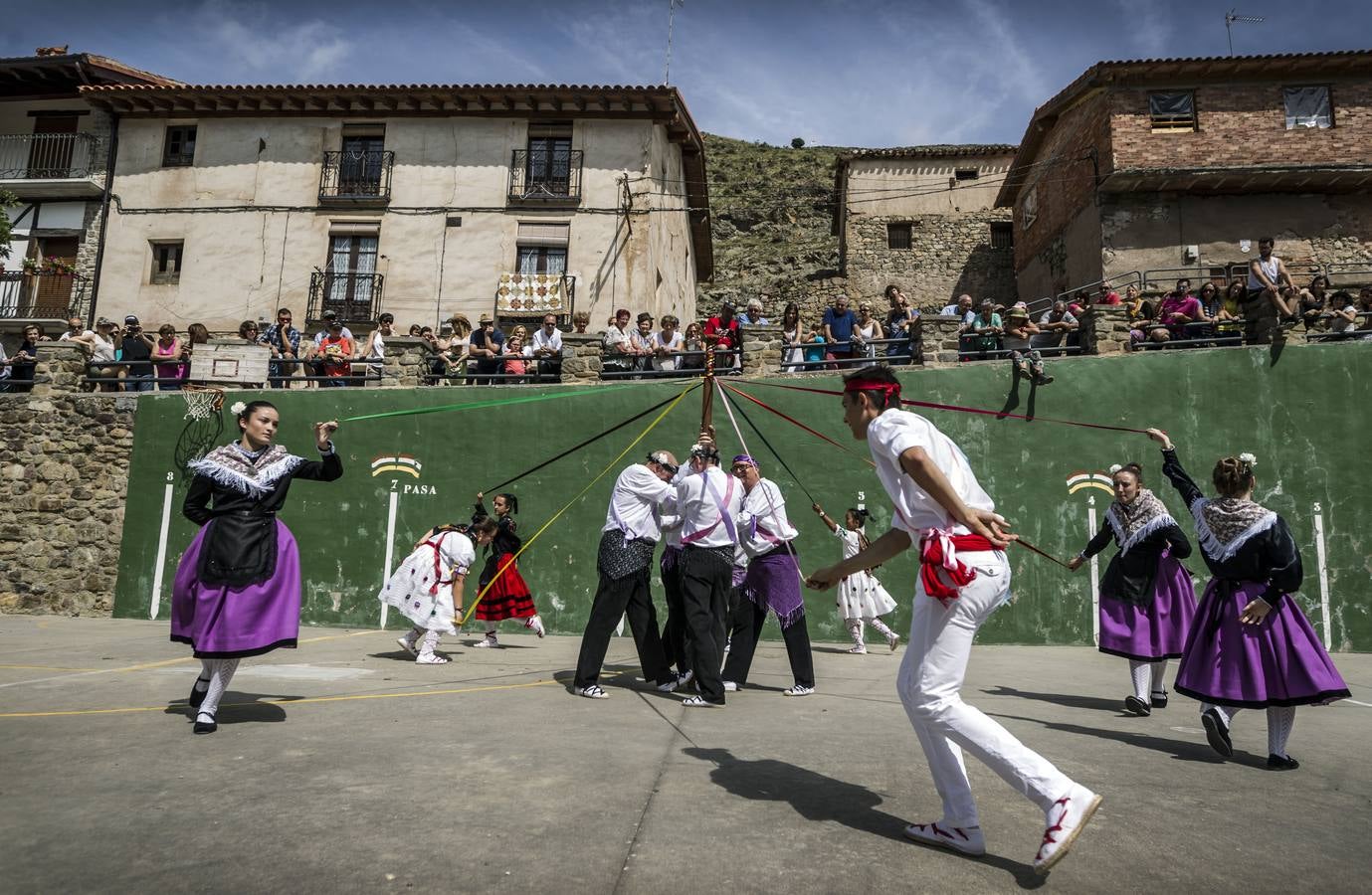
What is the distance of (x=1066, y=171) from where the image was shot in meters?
23.6

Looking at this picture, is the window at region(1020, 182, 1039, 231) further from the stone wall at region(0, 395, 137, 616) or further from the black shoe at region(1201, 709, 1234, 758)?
the black shoe at region(1201, 709, 1234, 758)

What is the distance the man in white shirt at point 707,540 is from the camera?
262 inches

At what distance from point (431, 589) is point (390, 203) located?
16643mm

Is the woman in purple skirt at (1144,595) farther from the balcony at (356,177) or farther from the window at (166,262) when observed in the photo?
the window at (166,262)

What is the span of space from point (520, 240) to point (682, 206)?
222 inches

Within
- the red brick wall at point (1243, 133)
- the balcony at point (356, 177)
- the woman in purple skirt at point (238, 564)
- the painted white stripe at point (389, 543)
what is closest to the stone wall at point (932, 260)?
the red brick wall at point (1243, 133)

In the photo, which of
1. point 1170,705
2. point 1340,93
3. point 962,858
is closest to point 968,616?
point 962,858

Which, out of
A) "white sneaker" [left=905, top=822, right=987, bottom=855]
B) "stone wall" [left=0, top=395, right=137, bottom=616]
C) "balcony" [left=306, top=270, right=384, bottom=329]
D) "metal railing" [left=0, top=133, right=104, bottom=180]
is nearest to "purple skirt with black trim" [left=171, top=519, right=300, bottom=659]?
"white sneaker" [left=905, top=822, right=987, bottom=855]

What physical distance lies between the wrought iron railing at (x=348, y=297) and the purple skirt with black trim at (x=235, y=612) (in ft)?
59.5

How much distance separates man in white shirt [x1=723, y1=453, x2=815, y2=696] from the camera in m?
7.23

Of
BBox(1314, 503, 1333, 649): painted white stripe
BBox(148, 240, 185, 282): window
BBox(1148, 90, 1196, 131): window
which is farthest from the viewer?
BBox(148, 240, 185, 282): window

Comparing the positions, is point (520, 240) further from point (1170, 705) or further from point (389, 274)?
point (1170, 705)

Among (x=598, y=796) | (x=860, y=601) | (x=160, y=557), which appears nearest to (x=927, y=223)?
(x=860, y=601)

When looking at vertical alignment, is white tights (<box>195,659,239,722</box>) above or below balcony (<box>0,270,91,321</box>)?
below
